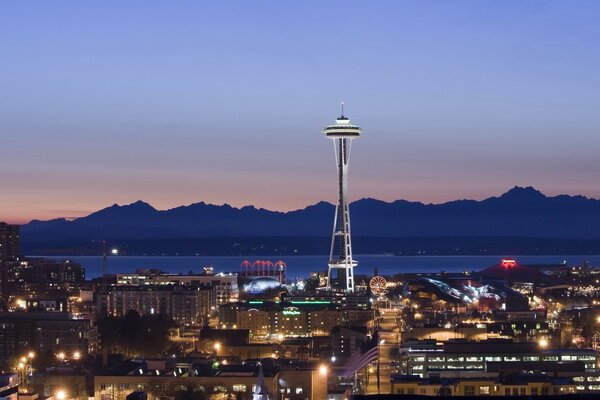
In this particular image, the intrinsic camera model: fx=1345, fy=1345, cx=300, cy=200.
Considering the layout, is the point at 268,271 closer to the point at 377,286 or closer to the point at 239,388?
the point at 377,286

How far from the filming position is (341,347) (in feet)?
151

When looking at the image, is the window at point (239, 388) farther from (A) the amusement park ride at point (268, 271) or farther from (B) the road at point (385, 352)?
(A) the amusement park ride at point (268, 271)

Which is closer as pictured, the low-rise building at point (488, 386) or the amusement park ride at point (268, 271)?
the low-rise building at point (488, 386)

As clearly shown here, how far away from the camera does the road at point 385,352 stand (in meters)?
34.9

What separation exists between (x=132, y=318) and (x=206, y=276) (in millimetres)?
34723

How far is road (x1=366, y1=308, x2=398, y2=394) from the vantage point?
3491 cm

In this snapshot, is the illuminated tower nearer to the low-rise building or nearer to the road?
the road

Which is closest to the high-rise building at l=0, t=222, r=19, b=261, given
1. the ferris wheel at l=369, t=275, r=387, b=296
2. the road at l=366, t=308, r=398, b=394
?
the ferris wheel at l=369, t=275, r=387, b=296

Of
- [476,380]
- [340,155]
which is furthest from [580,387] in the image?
[340,155]

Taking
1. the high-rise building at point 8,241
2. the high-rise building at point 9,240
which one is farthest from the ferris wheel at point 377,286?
the high-rise building at point 9,240

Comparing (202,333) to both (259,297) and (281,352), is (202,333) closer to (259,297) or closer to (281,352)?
(281,352)

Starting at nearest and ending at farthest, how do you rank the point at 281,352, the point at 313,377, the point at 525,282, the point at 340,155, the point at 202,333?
the point at 313,377, the point at 281,352, the point at 202,333, the point at 340,155, the point at 525,282

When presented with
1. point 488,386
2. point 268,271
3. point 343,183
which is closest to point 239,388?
point 488,386

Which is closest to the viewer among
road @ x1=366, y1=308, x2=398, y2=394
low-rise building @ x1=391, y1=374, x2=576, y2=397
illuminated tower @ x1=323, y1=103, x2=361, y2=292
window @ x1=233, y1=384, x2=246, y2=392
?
window @ x1=233, y1=384, x2=246, y2=392
